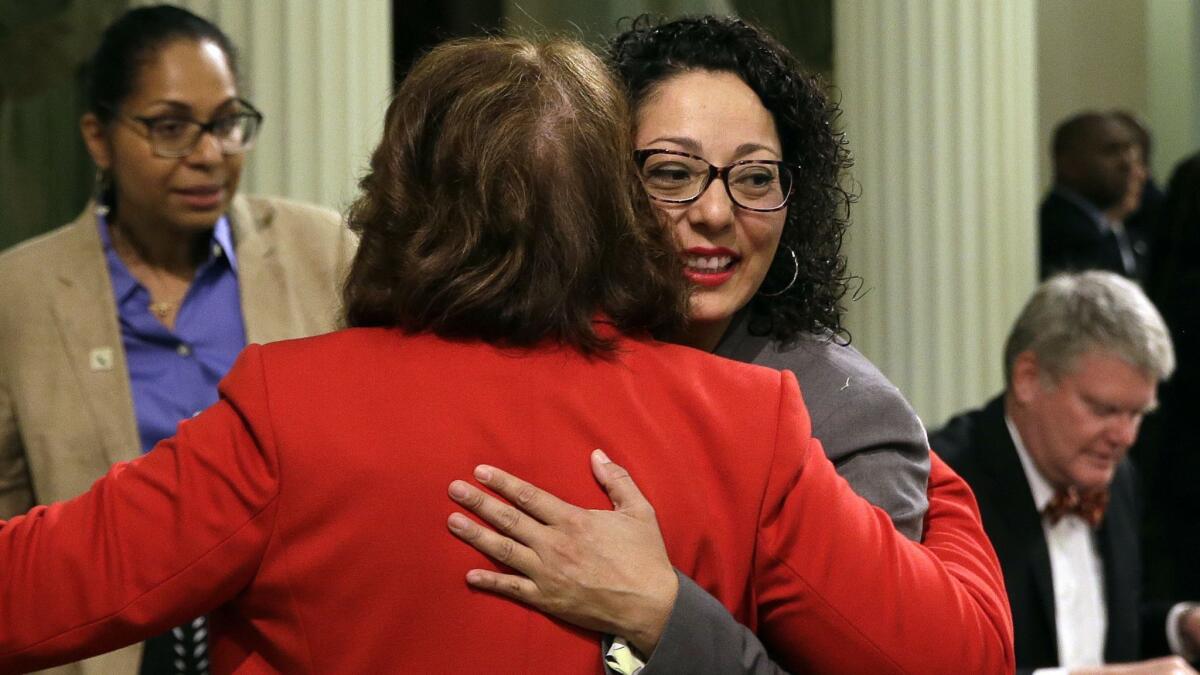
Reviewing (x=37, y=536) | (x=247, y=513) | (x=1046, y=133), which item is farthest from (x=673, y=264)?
(x=1046, y=133)

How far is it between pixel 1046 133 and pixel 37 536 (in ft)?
24.4

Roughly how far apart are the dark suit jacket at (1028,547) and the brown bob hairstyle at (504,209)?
198 centimetres

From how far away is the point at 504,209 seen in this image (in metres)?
1.42

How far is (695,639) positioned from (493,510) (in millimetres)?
219

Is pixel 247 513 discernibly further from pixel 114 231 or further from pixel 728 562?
pixel 114 231

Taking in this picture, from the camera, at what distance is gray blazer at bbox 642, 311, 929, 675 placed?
1.44 meters

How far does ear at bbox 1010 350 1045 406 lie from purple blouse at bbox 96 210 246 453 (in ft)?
5.31

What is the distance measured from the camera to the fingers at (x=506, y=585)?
139 centimetres

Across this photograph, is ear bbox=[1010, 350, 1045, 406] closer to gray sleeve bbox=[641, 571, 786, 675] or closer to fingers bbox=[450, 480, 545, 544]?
gray sleeve bbox=[641, 571, 786, 675]

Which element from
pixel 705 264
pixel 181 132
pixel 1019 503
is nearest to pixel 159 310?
pixel 181 132

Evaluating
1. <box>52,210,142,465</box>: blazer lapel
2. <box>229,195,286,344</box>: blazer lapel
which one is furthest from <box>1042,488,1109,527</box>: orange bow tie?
<box>52,210,142,465</box>: blazer lapel

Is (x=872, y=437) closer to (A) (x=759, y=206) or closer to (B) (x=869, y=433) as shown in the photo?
(B) (x=869, y=433)

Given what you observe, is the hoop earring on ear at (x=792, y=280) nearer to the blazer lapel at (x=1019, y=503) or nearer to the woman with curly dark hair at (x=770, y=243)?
the woman with curly dark hair at (x=770, y=243)

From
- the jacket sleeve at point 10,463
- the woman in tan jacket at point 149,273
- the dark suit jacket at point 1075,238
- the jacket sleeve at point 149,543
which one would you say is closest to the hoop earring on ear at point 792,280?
the jacket sleeve at point 149,543
